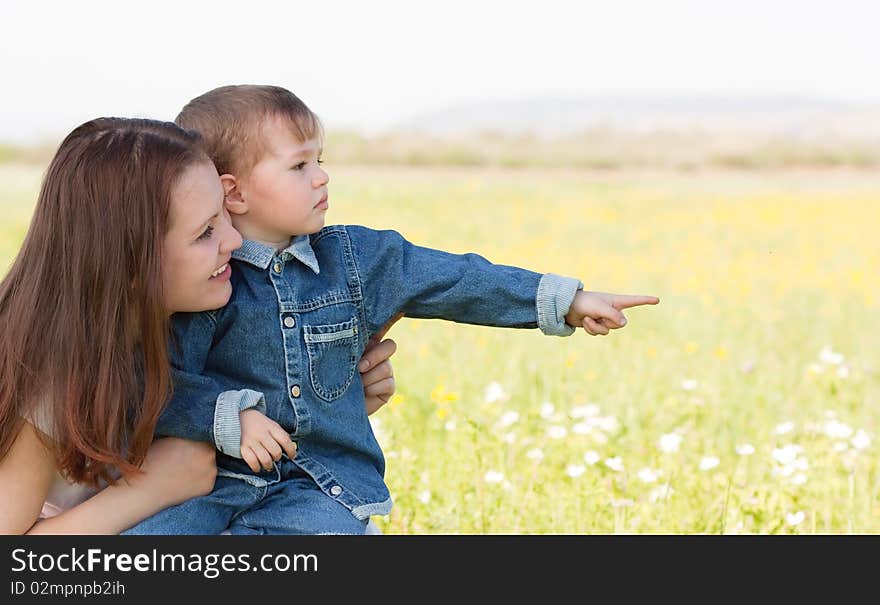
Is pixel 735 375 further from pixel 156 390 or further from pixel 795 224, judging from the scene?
pixel 795 224

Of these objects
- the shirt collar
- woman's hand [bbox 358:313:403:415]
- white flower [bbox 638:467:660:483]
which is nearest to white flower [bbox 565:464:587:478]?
white flower [bbox 638:467:660:483]

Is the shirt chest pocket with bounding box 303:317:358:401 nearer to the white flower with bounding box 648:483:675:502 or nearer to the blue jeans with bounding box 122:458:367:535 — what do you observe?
the blue jeans with bounding box 122:458:367:535

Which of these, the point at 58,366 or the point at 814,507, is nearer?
the point at 58,366

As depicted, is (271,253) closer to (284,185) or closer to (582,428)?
(284,185)

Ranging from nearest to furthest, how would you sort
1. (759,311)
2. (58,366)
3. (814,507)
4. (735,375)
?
(58,366) < (814,507) < (735,375) < (759,311)

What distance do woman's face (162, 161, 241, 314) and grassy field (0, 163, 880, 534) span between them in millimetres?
1245

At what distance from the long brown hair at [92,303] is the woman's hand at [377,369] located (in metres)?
0.50

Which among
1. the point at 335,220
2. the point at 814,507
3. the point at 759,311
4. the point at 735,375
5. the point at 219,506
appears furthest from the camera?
the point at 335,220

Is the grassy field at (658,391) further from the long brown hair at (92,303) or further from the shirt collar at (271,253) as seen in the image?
the long brown hair at (92,303)

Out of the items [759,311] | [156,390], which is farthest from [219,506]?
[759,311]

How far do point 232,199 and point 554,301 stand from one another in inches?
25.8

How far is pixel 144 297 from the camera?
2.18 metres

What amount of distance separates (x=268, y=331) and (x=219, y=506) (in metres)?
0.34

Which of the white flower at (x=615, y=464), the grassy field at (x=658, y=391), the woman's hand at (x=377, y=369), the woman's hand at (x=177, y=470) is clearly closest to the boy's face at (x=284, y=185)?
the woman's hand at (x=377, y=369)
